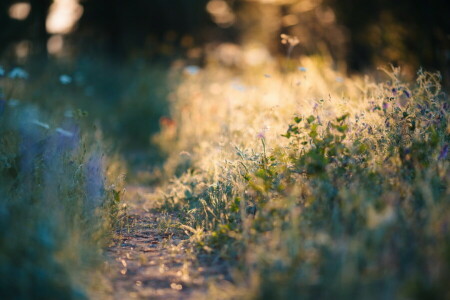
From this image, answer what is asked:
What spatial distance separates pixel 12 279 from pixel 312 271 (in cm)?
155

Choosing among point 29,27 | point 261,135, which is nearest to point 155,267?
point 261,135

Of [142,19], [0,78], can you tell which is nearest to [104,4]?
[142,19]

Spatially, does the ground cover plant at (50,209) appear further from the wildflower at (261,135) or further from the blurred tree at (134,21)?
the blurred tree at (134,21)

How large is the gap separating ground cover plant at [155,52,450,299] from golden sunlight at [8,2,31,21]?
7.56 m

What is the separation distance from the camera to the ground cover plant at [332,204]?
2.19 m

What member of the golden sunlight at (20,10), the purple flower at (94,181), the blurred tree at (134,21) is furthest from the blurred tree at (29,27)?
the purple flower at (94,181)

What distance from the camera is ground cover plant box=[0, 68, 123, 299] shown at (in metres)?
2.26

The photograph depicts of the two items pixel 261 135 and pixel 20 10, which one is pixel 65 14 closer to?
pixel 20 10

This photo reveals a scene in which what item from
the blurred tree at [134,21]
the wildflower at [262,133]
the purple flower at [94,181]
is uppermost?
the wildflower at [262,133]

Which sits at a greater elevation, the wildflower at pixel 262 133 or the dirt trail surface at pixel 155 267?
the wildflower at pixel 262 133

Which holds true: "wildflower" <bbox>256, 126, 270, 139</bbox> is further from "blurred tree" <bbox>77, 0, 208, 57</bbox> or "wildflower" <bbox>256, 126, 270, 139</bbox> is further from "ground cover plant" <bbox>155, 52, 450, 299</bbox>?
"blurred tree" <bbox>77, 0, 208, 57</bbox>

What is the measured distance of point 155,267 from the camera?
291 cm

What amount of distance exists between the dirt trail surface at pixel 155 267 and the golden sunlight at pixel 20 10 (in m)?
8.24

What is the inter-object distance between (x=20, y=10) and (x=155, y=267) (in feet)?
32.0
